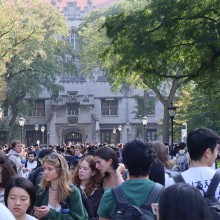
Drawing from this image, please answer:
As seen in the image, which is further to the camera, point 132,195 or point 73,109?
point 73,109

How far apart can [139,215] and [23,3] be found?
4819cm

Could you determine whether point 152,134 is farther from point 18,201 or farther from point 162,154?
point 18,201

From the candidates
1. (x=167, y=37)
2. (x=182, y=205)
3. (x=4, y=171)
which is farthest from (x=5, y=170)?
(x=167, y=37)

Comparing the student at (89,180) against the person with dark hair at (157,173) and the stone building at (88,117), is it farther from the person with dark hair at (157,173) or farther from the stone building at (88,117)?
the stone building at (88,117)

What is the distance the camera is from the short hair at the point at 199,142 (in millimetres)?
5676

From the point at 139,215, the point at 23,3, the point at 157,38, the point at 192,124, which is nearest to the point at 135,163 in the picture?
the point at 139,215

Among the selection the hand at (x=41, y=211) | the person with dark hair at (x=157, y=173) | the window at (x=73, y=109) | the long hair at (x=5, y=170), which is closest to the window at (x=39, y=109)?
the window at (x=73, y=109)

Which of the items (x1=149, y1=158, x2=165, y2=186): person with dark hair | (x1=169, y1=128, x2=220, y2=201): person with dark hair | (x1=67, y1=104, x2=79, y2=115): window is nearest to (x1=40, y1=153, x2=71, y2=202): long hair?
(x1=149, y1=158, x2=165, y2=186): person with dark hair

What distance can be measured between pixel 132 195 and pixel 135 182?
0.36ft

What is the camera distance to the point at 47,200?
21.6 feet

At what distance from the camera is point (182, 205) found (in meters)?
3.29

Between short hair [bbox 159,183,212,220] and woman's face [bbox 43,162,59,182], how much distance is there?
10.9 ft

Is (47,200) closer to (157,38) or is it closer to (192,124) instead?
(157,38)

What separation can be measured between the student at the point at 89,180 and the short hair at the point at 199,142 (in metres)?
2.24
